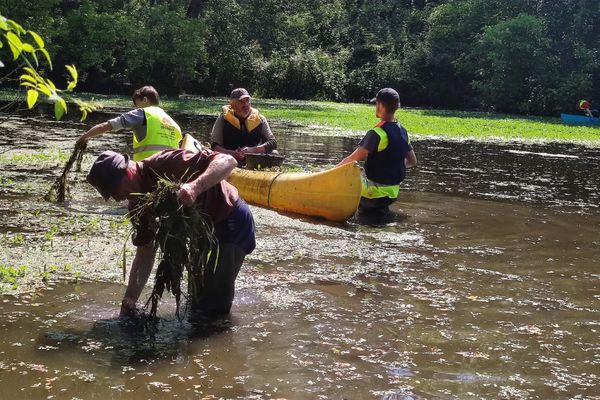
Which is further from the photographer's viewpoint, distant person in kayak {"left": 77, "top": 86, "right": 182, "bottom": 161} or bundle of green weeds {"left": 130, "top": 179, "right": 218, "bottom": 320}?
distant person in kayak {"left": 77, "top": 86, "right": 182, "bottom": 161}

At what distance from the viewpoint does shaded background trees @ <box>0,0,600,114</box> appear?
35938 mm

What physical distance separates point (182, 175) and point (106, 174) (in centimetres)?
46

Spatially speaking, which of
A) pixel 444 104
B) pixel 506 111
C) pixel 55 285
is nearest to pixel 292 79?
pixel 444 104

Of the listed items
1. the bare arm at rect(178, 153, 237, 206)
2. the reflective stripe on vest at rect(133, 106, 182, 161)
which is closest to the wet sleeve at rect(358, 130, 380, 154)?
the reflective stripe on vest at rect(133, 106, 182, 161)

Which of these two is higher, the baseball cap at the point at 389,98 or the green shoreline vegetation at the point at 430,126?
the baseball cap at the point at 389,98

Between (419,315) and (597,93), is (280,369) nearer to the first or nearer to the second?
(419,315)

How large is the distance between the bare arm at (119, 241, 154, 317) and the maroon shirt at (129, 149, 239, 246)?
0.15 m

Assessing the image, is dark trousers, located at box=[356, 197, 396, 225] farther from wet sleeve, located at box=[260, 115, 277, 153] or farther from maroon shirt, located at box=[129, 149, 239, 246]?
maroon shirt, located at box=[129, 149, 239, 246]

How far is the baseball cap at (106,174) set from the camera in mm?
4215

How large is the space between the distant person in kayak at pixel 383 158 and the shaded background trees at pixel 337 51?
89.3 feet

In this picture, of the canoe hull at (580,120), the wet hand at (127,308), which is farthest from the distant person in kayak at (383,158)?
the canoe hull at (580,120)

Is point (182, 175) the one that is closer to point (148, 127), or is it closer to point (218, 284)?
point (218, 284)

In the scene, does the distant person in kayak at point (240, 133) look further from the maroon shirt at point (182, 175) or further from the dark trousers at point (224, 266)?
the maroon shirt at point (182, 175)

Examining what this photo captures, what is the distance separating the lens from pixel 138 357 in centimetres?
433
